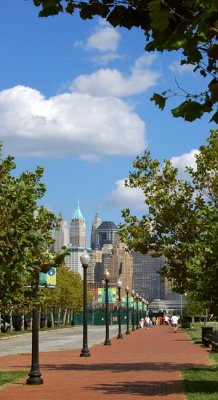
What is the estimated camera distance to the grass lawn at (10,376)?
1643 centimetres

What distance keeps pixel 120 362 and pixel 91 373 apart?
507cm

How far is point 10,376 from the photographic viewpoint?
58.2 ft

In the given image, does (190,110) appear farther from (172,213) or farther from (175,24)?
(172,213)

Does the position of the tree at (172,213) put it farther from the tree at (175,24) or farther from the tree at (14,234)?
the tree at (175,24)

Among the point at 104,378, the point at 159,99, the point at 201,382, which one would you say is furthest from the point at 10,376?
the point at 159,99

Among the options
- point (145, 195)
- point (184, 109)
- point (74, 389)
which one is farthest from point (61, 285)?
point (184, 109)

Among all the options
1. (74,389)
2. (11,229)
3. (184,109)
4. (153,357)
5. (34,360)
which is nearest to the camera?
(184,109)

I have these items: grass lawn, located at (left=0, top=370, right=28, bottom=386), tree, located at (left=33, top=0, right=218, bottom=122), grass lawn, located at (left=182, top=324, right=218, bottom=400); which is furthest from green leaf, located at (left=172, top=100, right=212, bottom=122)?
grass lawn, located at (left=0, top=370, right=28, bottom=386)

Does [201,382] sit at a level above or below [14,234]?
below

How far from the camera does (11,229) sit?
1148 centimetres

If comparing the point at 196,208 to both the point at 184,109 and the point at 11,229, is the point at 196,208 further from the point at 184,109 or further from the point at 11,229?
the point at 184,109

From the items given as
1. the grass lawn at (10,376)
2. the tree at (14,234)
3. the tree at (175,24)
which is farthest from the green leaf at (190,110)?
the grass lawn at (10,376)

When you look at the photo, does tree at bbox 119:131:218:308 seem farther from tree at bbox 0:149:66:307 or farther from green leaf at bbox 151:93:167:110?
green leaf at bbox 151:93:167:110

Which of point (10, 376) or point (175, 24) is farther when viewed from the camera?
point (10, 376)
